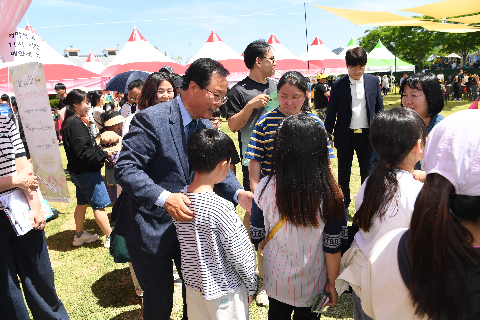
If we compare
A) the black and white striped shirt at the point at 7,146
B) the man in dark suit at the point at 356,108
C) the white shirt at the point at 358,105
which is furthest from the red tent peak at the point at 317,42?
the black and white striped shirt at the point at 7,146

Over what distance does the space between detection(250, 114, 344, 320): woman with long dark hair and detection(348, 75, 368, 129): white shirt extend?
2.52 m

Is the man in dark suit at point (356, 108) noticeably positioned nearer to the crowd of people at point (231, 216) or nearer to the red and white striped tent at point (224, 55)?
the crowd of people at point (231, 216)

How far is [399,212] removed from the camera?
5.08 ft

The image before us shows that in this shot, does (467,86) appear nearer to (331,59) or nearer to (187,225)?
(331,59)

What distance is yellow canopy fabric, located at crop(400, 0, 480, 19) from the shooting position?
4.95m

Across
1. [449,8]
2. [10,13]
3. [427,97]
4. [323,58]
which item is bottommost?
[427,97]

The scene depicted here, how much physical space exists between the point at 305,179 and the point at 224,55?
1174 centimetres

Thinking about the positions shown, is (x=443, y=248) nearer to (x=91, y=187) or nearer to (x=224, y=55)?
(x=91, y=187)

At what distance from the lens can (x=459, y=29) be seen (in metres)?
5.70

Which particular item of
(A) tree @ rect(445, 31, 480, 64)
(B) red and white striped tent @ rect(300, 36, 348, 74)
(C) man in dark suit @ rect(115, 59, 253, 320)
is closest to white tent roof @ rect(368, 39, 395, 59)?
(B) red and white striped tent @ rect(300, 36, 348, 74)

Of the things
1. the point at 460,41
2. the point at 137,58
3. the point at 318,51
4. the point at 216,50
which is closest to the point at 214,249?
the point at 137,58

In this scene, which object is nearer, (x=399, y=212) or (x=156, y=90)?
(x=399, y=212)

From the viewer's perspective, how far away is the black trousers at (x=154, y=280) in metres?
1.96

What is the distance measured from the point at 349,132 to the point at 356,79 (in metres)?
0.67
